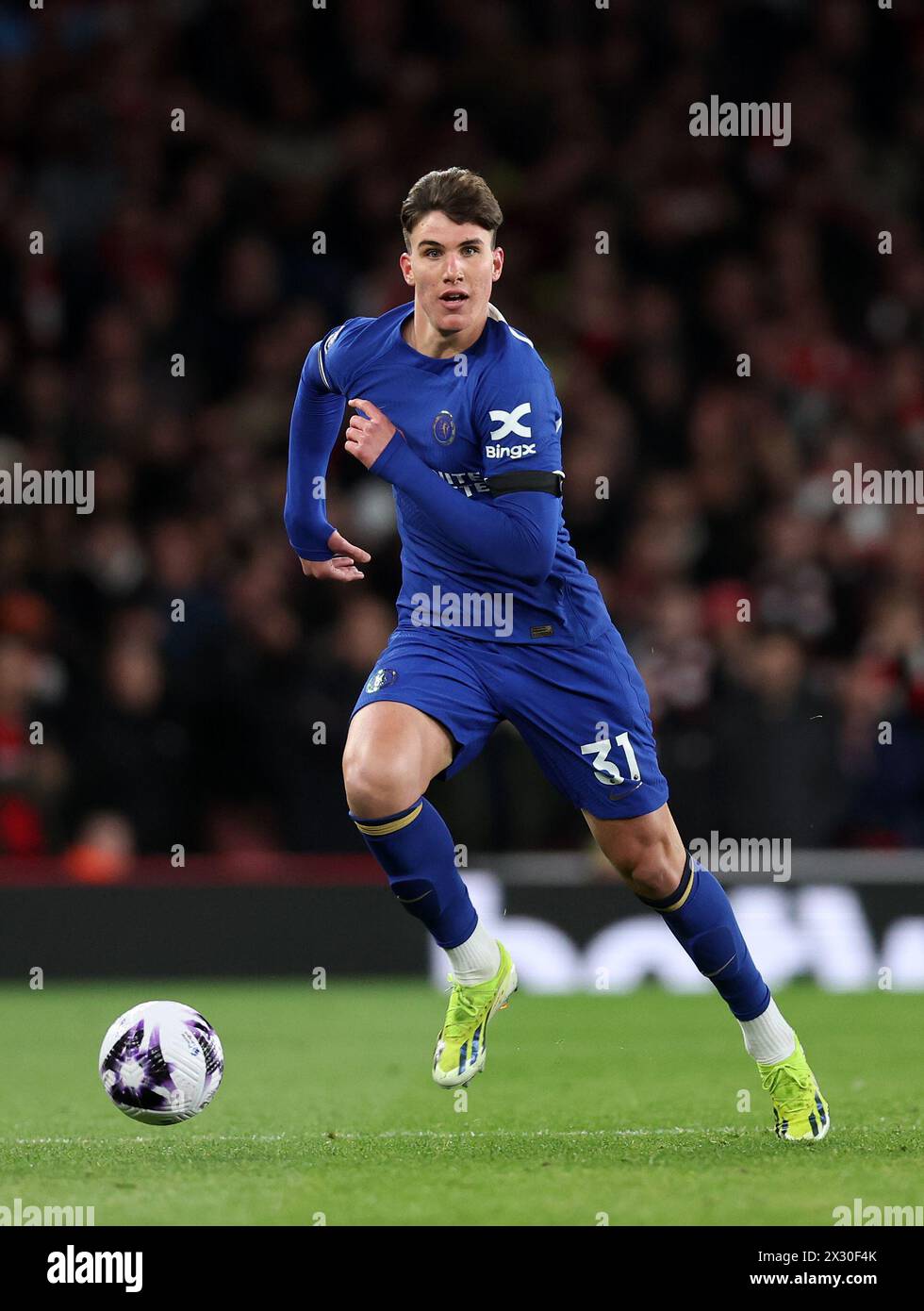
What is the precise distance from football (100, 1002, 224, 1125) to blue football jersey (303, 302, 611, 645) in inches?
50.9

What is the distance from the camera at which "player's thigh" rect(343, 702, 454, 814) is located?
5359 millimetres

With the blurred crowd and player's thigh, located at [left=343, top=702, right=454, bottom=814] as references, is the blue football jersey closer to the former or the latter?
player's thigh, located at [left=343, top=702, right=454, bottom=814]

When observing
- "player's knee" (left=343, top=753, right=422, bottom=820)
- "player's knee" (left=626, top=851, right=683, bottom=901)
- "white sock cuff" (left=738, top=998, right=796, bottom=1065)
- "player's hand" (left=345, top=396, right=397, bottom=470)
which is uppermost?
"player's hand" (left=345, top=396, right=397, bottom=470)

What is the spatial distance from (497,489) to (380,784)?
84 centimetres

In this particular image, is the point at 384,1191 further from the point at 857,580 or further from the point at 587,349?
the point at 587,349

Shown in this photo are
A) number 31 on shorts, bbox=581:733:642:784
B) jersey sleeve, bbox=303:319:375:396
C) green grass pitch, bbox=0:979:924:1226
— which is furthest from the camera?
jersey sleeve, bbox=303:319:375:396

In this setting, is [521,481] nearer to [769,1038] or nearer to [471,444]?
[471,444]

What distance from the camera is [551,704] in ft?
18.4

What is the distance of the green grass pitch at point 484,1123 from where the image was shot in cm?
469

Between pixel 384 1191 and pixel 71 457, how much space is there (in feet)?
24.3

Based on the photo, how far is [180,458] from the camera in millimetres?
11789

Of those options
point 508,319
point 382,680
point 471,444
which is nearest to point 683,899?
point 382,680

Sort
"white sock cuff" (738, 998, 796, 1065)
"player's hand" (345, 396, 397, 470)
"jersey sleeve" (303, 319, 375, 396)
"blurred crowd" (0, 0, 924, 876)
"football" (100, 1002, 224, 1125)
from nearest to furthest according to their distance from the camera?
1. "player's hand" (345, 396, 397, 470)
2. "football" (100, 1002, 224, 1125)
3. "white sock cuff" (738, 998, 796, 1065)
4. "jersey sleeve" (303, 319, 375, 396)
5. "blurred crowd" (0, 0, 924, 876)

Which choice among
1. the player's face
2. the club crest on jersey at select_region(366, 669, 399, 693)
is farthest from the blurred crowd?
the player's face
